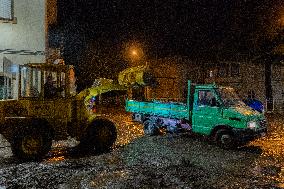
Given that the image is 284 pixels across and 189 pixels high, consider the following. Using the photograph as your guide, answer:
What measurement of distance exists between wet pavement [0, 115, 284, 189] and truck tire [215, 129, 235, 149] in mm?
317

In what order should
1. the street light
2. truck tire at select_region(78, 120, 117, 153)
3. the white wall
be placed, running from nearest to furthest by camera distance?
1. truck tire at select_region(78, 120, 117, 153)
2. the white wall
3. the street light

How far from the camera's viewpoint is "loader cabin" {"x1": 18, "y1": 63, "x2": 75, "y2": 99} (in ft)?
32.2

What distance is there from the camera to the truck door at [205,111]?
38.9 ft

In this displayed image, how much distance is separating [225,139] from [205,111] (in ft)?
4.18

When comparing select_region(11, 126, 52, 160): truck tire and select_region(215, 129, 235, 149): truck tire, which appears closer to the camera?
select_region(11, 126, 52, 160): truck tire

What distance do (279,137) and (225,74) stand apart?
18.2 metres

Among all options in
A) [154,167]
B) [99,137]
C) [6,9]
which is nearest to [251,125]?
[154,167]

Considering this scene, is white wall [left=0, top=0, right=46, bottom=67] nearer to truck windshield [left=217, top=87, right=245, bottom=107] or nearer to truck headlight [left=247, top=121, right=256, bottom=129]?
truck windshield [left=217, top=87, right=245, bottom=107]

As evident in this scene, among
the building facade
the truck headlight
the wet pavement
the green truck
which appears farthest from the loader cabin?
the truck headlight

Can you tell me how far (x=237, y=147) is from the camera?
462 inches

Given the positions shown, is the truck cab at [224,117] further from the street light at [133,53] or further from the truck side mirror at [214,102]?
the street light at [133,53]

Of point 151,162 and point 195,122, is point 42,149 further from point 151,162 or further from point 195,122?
point 195,122

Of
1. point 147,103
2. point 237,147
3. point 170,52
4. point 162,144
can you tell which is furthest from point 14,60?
point 170,52

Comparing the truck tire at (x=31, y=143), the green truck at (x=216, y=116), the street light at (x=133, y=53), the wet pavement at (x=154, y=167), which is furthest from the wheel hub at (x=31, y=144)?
the street light at (x=133, y=53)
